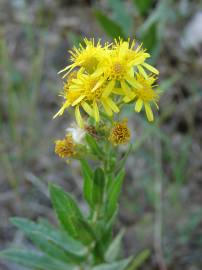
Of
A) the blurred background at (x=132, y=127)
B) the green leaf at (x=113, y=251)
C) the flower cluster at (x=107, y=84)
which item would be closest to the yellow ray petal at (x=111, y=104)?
the flower cluster at (x=107, y=84)

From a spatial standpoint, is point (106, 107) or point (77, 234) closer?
point (106, 107)

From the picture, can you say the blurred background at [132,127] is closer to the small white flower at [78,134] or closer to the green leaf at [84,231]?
the green leaf at [84,231]

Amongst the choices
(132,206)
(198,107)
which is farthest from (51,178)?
(198,107)

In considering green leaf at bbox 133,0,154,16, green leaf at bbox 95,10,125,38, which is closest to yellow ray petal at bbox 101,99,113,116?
green leaf at bbox 95,10,125,38

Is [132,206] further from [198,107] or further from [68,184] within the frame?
[198,107]

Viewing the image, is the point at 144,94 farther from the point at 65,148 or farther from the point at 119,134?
the point at 65,148

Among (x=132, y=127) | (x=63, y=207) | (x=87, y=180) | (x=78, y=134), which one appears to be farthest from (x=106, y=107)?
(x=132, y=127)
